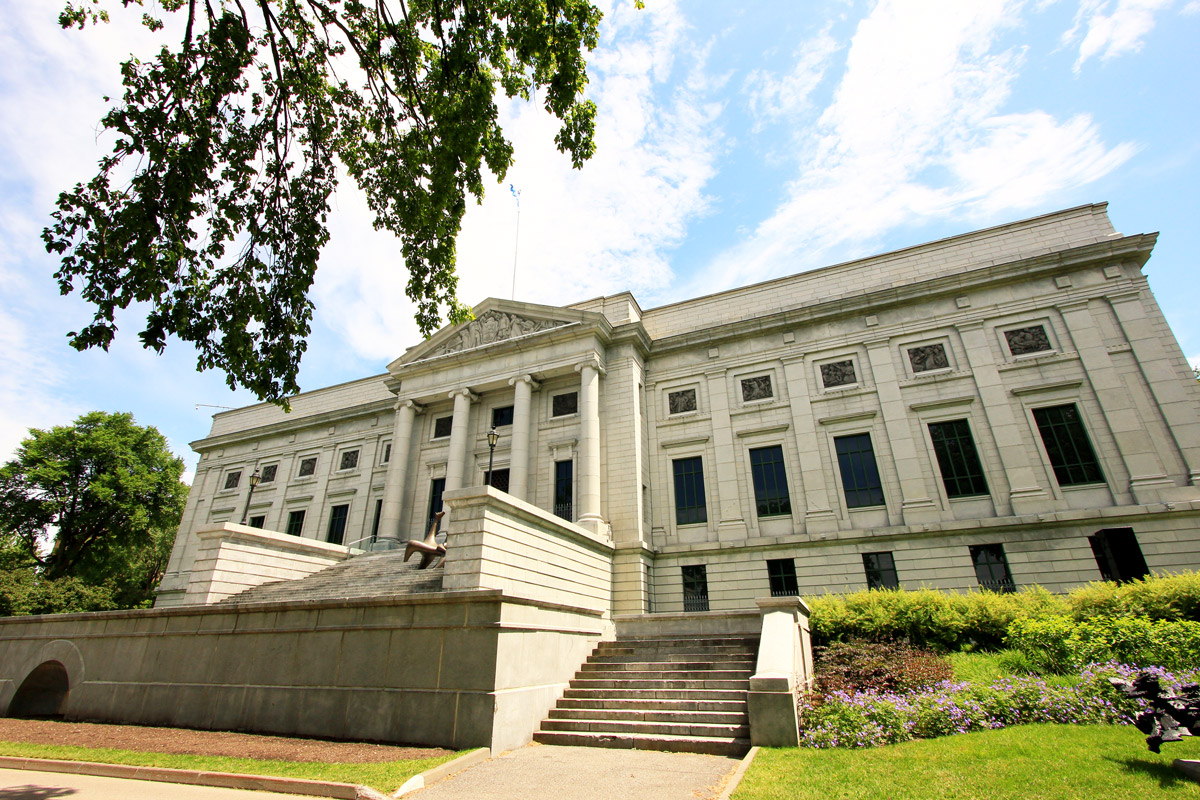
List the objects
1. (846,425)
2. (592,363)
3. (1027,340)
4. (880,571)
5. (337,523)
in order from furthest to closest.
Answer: (337,523) < (592,363) < (846,425) < (1027,340) < (880,571)

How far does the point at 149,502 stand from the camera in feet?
133

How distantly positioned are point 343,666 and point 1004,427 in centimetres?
2218

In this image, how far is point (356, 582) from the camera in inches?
690

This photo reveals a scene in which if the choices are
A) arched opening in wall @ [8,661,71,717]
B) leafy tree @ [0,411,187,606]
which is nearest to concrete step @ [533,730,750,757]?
arched opening in wall @ [8,661,71,717]

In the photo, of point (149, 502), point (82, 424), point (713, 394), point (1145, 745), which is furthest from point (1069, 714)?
point (82, 424)

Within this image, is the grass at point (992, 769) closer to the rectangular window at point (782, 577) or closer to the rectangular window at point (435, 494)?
the rectangular window at point (782, 577)

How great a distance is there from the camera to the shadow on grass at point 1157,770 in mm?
5836

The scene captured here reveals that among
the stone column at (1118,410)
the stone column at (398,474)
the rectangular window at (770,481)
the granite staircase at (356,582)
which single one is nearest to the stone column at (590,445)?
Answer: the granite staircase at (356,582)

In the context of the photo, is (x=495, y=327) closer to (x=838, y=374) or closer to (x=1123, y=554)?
(x=838, y=374)

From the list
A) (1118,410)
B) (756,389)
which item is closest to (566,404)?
(756,389)

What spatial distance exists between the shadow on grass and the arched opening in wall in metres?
21.9

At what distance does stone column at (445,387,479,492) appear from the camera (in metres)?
25.7

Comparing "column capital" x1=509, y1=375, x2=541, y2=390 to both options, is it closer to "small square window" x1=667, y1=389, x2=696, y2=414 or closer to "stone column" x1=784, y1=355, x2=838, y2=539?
"small square window" x1=667, y1=389, x2=696, y2=414

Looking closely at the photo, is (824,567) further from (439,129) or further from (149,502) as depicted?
(149,502)
